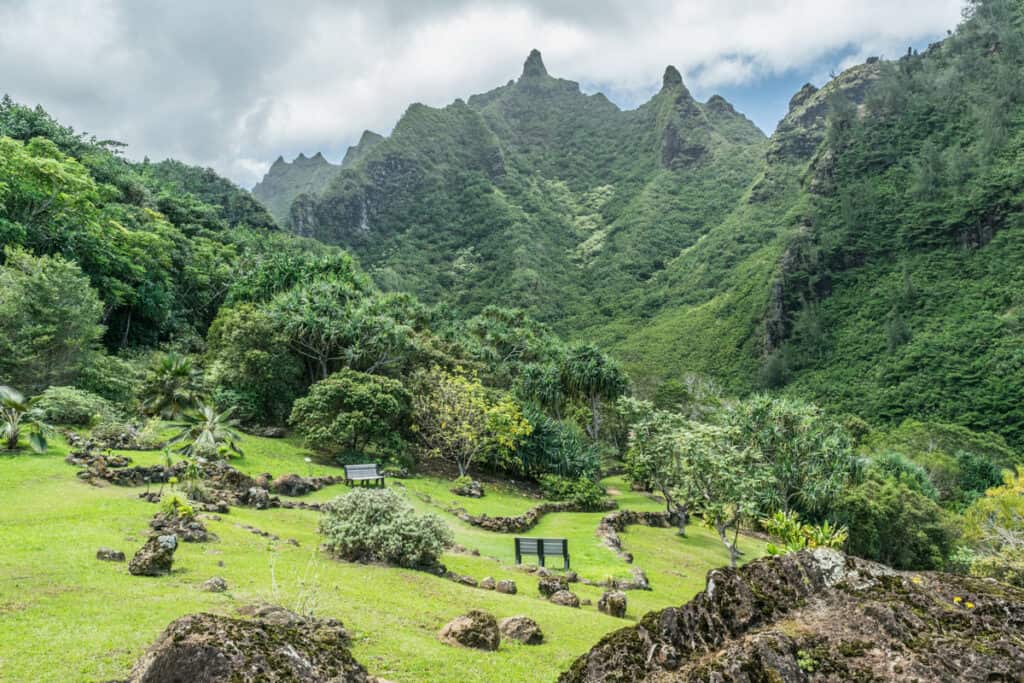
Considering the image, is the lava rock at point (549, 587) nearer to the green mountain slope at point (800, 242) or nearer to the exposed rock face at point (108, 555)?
the exposed rock face at point (108, 555)

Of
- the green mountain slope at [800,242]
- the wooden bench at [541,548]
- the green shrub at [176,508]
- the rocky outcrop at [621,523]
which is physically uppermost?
the green mountain slope at [800,242]

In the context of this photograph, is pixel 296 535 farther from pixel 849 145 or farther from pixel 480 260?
pixel 849 145

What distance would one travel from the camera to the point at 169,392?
3195 cm

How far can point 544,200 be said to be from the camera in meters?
187

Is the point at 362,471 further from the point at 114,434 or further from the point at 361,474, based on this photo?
the point at 114,434

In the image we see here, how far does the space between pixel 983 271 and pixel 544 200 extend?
412 ft

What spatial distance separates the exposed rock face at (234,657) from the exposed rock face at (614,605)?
32.4 feet

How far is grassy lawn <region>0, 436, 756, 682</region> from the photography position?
7.16 m

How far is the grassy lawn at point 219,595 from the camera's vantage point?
7164mm

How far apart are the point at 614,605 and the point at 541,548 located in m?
5.07

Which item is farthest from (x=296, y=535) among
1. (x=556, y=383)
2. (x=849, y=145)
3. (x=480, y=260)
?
(x=849, y=145)

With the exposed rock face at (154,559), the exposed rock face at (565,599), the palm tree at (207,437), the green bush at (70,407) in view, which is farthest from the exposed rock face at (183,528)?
the green bush at (70,407)

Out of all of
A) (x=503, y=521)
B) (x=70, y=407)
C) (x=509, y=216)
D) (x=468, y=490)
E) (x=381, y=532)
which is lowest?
(x=503, y=521)

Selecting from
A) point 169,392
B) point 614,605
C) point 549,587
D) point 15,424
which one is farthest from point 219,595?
point 169,392
